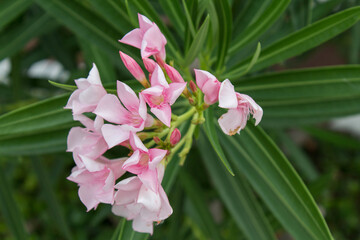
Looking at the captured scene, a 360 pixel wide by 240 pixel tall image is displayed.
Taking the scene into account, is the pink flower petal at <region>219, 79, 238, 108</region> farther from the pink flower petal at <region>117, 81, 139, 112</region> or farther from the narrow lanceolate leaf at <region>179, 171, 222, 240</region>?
the narrow lanceolate leaf at <region>179, 171, 222, 240</region>

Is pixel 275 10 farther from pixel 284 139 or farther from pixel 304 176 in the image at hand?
pixel 304 176

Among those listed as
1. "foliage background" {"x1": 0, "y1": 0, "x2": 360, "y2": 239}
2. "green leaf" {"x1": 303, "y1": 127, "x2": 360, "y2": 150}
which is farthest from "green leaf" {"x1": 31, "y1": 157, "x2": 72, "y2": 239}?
"green leaf" {"x1": 303, "y1": 127, "x2": 360, "y2": 150}

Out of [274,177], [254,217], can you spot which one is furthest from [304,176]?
[274,177]

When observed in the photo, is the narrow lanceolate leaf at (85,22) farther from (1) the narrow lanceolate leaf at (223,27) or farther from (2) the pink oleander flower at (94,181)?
(2) the pink oleander flower at (94,181)

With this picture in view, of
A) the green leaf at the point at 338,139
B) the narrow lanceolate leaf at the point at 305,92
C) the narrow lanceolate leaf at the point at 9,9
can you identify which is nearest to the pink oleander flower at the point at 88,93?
the narrow lanceolate leaf at the point at 305,92

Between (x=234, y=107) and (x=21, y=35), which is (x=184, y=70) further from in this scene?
(x=21, y=35)

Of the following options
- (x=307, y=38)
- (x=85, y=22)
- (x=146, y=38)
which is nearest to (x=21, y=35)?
(x=85, y=22)
